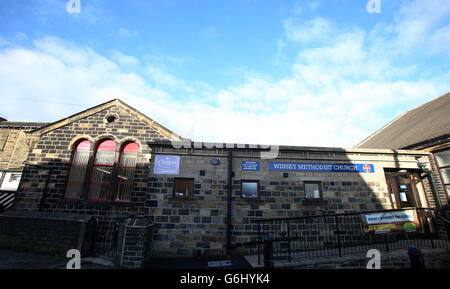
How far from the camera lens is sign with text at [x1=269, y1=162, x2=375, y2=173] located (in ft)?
27.7

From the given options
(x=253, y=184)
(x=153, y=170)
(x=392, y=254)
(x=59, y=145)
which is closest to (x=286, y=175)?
(x=253, y=184)

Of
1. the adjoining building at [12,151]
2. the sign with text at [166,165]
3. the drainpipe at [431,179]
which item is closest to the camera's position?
the sign with text at [166,165]

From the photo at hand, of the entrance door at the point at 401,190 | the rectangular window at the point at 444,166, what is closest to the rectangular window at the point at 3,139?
the entrance door at the point at 401,190

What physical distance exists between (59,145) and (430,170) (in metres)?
17.9

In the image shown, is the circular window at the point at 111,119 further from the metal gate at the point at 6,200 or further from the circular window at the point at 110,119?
the metal gate at the point at 6,200

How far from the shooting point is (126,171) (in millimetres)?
10492

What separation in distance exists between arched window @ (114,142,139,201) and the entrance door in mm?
12249

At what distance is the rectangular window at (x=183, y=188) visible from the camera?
800cm

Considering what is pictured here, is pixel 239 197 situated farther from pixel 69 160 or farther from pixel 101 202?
pixel 69 160

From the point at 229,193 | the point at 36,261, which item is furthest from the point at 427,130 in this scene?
the point at 36,261

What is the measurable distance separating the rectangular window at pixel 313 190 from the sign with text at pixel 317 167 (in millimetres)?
578

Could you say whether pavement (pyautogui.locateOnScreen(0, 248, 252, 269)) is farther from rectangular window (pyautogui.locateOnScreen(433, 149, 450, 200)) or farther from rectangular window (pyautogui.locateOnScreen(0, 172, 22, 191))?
rectangular window (pyautogui.locateOnScreen(0, 172, 22, 191))
